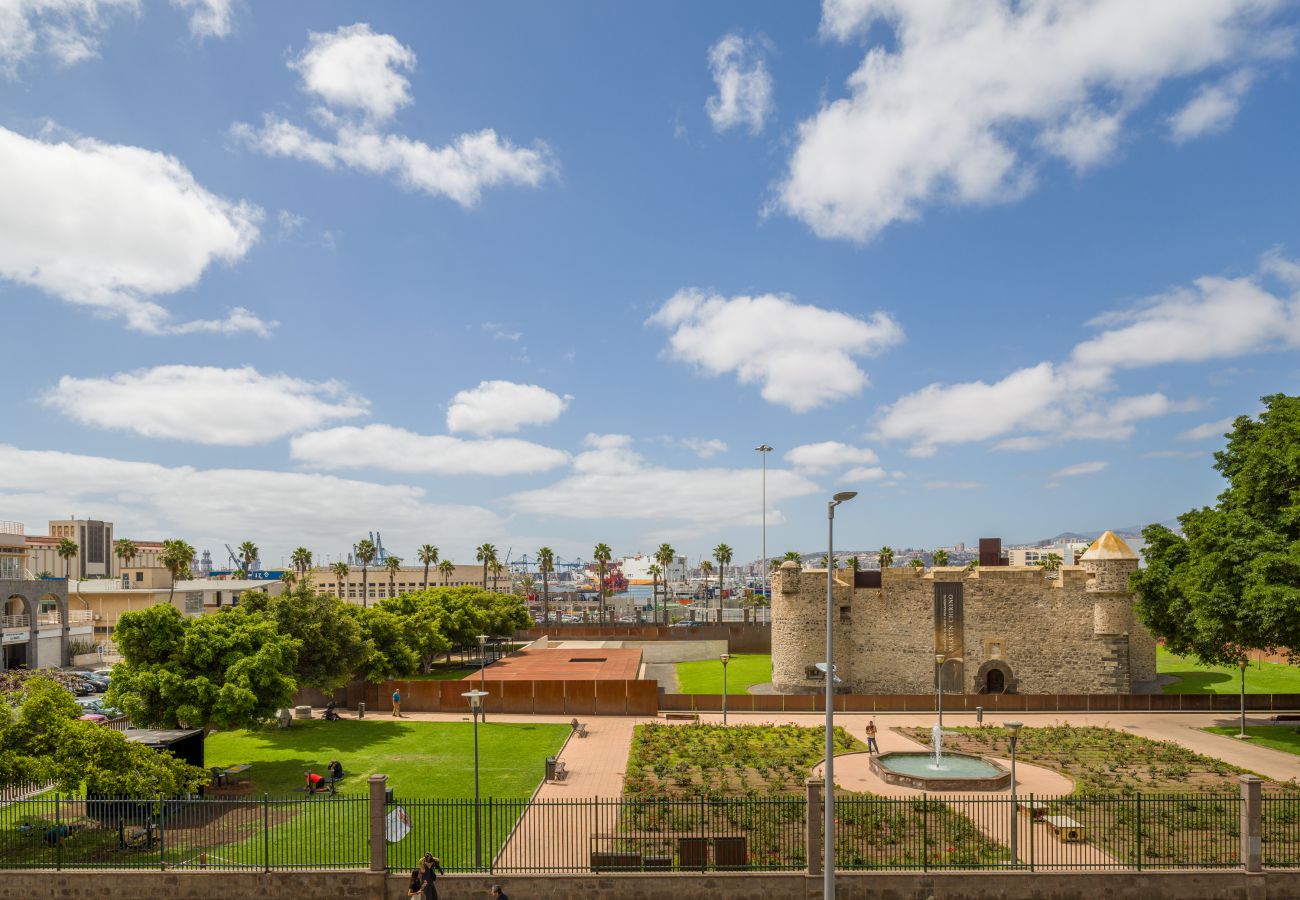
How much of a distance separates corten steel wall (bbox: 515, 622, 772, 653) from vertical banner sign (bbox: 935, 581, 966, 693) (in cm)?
2827

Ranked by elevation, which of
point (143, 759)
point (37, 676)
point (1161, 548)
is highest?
point (1161, 548)

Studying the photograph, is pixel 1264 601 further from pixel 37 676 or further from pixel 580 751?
pixel 37 676

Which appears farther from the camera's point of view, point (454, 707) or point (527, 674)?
point (527, 674)

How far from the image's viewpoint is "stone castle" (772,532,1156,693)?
1863 inches

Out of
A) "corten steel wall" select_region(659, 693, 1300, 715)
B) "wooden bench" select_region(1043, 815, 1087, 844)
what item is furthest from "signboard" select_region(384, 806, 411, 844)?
"corten steel wall" select_region(659, 693, 1300, 715)

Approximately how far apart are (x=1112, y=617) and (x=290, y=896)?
4488 cm

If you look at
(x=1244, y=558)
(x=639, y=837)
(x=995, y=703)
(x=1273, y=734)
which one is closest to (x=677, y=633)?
(x=995, y=703)

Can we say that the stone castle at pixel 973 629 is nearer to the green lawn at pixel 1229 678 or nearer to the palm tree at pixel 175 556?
the green lawn at pixel 1229 678

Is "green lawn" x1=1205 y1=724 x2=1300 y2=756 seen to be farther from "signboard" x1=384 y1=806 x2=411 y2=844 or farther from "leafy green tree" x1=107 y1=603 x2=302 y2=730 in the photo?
"leafy green tree" x1=107 y1=603 x2=302 y2=730

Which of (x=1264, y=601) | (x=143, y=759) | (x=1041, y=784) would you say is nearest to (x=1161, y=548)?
(x=1264, y=601)

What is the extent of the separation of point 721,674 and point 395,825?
146 ft

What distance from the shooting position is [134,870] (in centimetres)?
1934

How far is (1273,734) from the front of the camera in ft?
127

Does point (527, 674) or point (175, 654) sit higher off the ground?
point (175, 654)
